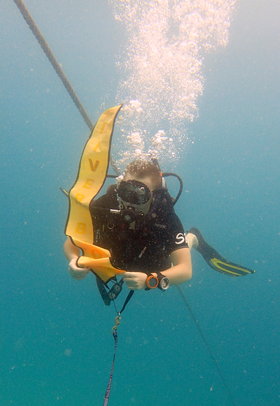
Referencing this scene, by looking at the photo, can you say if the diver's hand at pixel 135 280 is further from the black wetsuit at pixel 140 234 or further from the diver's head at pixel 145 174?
the diver's head at pixel 145 174

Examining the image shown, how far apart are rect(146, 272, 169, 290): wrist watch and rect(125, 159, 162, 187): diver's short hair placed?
3.21 feet

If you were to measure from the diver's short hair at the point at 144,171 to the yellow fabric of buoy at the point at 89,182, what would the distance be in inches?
33.6

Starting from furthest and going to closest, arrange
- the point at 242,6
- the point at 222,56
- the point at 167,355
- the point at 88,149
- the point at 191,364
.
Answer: the point at 191,364 < the point at 167,355 < the point at 222,56 < the point at 242,6 < the point at 88,149

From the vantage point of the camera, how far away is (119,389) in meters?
34.0

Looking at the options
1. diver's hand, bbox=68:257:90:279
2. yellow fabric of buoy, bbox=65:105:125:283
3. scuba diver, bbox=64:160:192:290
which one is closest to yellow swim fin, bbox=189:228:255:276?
scuba diver, bbox=64:160:192:290

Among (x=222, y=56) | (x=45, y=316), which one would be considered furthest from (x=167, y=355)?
(x=222, y=56)

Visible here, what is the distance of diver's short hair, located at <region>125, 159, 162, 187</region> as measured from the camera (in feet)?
10.9

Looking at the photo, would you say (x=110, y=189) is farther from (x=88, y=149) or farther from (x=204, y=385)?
(x=204, y=385)

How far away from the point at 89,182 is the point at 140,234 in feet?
3.57

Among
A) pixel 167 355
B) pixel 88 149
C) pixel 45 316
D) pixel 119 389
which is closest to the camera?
pixel 88 149

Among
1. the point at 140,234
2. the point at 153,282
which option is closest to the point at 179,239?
the point at 140,234

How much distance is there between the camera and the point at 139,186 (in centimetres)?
304

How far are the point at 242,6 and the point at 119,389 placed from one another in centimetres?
3432

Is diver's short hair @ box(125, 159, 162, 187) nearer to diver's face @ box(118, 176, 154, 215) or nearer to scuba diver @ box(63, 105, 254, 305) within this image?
scuba diver @ box(63, 105, 254, 305)
